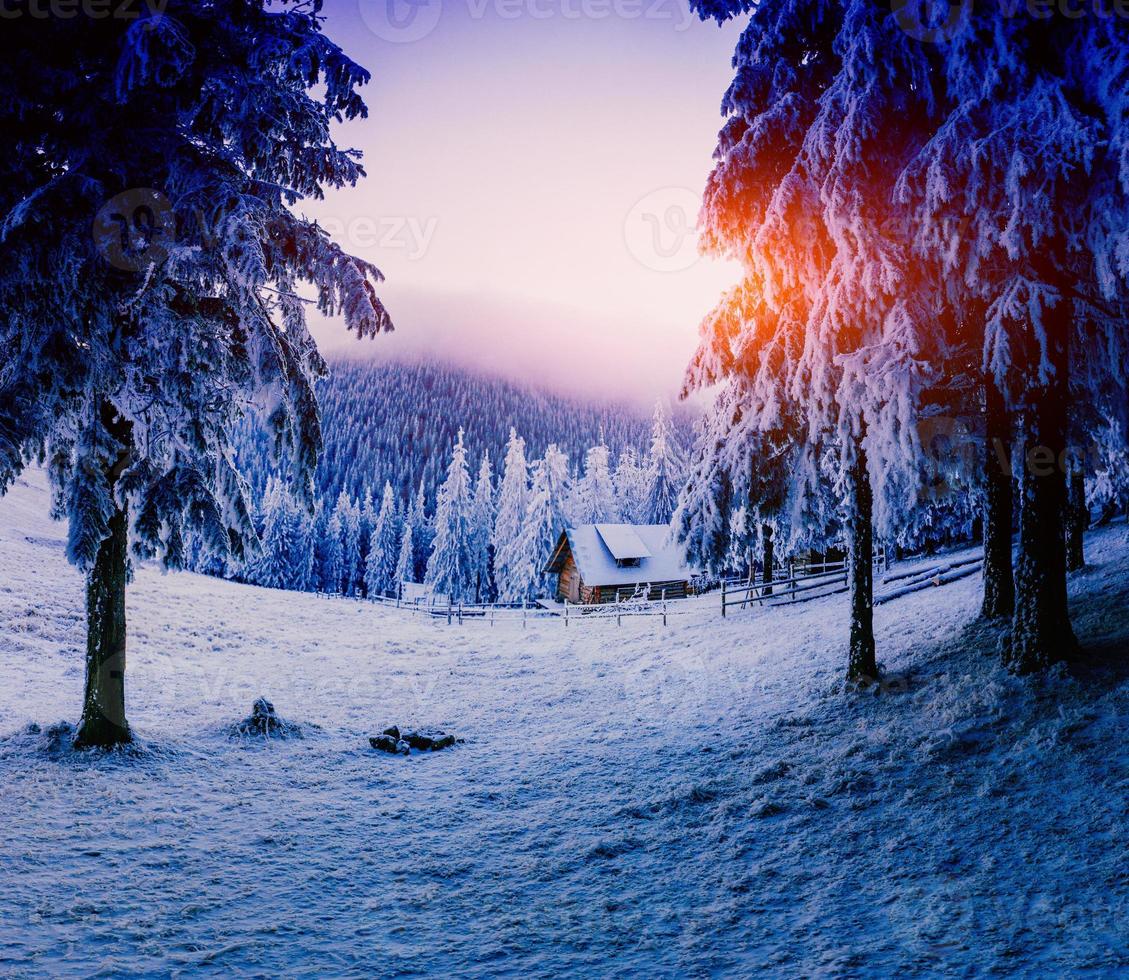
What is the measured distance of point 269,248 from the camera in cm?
906

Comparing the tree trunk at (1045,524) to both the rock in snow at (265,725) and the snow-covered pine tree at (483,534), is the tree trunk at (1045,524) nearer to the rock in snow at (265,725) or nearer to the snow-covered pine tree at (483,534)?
the rock in snow at (265,725)

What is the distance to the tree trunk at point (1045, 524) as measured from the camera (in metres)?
8.23

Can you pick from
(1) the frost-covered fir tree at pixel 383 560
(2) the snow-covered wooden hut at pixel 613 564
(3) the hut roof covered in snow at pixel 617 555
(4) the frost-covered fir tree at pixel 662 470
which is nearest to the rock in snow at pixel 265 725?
(2) the snow-covered wooden hut at pixel 613 564

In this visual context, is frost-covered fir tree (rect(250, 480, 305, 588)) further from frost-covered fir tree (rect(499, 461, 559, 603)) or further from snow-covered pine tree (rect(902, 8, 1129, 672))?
snow-covered pine tree (rect(902, 8, 1129, 672))

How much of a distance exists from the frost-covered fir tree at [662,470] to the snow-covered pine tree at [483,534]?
1314 centimetres

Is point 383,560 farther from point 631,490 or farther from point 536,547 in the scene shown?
point 536,547

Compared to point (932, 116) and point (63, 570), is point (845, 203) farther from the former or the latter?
point (63, 570)

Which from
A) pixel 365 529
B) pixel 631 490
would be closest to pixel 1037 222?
pixel 631 490

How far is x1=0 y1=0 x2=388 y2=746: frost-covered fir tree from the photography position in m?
7.89

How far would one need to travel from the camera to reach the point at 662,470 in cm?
5106

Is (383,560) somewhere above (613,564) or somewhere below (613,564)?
below

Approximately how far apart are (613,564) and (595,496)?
42.3 feet

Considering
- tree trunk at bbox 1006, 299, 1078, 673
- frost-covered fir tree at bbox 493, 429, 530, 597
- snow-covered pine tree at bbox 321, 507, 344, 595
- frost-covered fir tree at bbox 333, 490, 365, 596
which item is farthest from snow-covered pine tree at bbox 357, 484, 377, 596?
tree trunk at bbox 1006, 299, 1078, 673

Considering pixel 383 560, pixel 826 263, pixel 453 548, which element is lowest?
pixel 383 560
